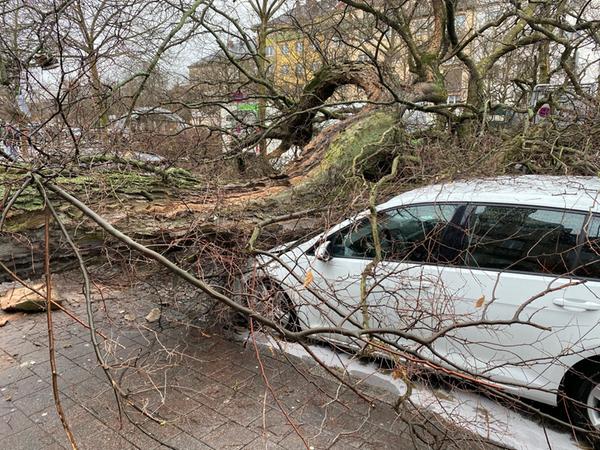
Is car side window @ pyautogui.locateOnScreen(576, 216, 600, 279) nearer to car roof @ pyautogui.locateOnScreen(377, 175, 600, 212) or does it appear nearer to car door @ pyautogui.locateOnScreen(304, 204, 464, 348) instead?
car roof @ pyautogui.locateOnScreen(377, 175, 600, 212)

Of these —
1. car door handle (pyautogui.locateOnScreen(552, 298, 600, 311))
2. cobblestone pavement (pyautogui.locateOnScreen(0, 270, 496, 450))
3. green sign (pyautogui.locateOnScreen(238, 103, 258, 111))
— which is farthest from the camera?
green sign (pyautogui.locateOnScreen(238, 103, 258, 111))

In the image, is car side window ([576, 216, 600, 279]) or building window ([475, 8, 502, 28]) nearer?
car side window ([576, 216, 600, 279])

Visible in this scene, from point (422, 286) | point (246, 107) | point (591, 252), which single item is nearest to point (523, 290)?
point (591, 252)

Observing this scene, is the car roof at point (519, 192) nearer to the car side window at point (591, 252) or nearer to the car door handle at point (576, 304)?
the car side window at point (591, 252)

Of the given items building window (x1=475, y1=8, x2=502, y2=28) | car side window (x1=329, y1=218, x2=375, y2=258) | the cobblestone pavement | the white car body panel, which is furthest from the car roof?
building window (x1=475, y1=8, x2=502, y2=28)

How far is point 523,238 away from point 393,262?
36.6 inches

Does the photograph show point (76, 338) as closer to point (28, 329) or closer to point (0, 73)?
point (28, 329)

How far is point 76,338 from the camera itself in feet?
15.3

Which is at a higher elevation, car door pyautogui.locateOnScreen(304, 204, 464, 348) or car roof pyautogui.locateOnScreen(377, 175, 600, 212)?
car roof pyautogui.locateOnScreen(377, 175, 600, 212)

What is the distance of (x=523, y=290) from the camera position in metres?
3.04

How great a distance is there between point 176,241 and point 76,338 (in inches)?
83.0

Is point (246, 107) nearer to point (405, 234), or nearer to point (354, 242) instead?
point (354, 242)

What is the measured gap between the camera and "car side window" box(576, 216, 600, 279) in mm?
2842

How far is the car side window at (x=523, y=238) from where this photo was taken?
301 cm
